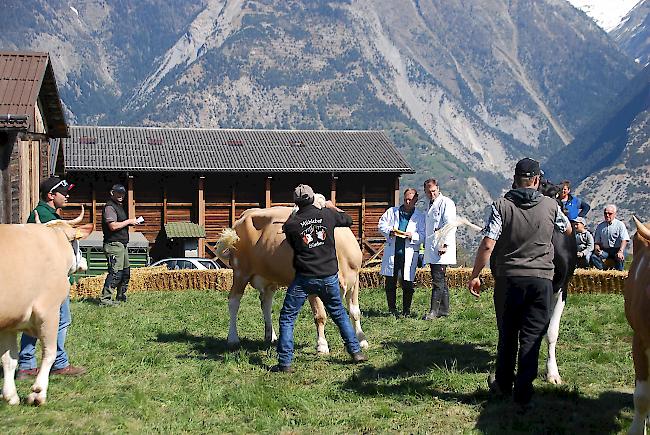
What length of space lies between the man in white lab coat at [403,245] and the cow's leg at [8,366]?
722cm

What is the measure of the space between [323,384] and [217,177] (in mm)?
32582

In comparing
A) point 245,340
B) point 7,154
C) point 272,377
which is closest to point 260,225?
point 245,340

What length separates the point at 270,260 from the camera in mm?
10727

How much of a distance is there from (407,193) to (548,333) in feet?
18.8

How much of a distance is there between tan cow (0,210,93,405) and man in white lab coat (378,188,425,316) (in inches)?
267

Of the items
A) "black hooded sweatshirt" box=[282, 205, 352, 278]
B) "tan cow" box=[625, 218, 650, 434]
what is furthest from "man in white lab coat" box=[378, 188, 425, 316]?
"tan cow" box=[625, 218, 650, 434]

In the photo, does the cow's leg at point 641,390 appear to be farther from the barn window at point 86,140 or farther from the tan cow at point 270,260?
the barn window at point 86,140

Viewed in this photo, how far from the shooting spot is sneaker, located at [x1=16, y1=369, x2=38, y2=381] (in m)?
8.88

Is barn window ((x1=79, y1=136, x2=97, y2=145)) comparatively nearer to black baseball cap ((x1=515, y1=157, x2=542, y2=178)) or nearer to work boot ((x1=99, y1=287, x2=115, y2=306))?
work boot ((x1=99, y1=287, x2=115, y2=306))

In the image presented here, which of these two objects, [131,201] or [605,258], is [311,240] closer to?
[605,258]

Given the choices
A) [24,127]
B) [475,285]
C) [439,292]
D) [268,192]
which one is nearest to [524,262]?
[475,285]

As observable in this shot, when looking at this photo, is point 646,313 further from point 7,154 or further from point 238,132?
point 238,132

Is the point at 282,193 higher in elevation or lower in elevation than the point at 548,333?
higher

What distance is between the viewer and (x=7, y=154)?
15.9m
